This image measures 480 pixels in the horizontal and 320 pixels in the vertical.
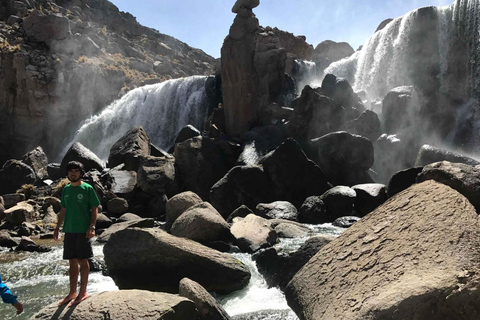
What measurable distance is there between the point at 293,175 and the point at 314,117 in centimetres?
544

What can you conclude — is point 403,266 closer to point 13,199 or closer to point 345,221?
point 345,221

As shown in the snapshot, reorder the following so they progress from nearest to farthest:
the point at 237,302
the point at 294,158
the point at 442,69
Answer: the point at 237,302
the point at 294,158
the point at 442,69

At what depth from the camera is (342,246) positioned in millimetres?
5246

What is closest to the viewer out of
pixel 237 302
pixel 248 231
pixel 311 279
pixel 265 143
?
pixel 311 279

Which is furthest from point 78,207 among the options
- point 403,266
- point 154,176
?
point 154,176

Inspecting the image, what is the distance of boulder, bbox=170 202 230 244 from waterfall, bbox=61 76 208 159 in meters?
21.9

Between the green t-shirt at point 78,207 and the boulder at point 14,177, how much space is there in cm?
1970

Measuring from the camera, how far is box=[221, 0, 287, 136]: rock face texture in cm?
2753

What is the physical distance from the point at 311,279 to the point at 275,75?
2402 centimetres

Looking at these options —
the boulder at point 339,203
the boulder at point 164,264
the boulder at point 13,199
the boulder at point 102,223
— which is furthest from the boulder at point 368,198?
the boulder at point 13,199

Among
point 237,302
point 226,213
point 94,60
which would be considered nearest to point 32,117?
Answer: point 94,60

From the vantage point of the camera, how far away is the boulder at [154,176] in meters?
18.6

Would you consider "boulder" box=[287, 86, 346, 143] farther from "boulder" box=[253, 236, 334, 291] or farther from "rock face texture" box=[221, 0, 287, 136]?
"boulder" box=[253, 236, 334, 291]

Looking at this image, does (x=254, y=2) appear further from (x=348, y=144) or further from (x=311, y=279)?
(x=311, y=279)
